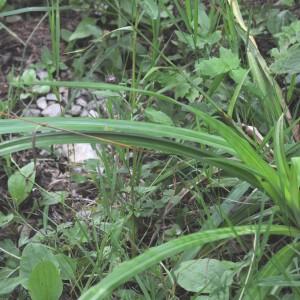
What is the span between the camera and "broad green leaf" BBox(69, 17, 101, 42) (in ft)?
6.27

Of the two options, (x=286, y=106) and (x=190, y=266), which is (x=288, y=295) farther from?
(x=286, y=106)

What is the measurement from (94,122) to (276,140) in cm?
33

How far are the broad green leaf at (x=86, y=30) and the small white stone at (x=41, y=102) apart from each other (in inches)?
8.3

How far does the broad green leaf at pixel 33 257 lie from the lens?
1.26m

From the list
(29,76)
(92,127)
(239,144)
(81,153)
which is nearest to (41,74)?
(29,76)

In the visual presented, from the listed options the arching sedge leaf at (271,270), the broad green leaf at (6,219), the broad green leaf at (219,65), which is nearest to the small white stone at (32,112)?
the broad green leaf at (6,219)

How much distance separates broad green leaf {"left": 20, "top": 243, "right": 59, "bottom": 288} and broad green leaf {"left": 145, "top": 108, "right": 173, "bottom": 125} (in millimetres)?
386

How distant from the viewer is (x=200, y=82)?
1.60 metres

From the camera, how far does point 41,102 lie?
6.04 feet

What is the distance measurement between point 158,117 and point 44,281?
18.2 inches

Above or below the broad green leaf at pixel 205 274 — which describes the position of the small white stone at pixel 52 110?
above

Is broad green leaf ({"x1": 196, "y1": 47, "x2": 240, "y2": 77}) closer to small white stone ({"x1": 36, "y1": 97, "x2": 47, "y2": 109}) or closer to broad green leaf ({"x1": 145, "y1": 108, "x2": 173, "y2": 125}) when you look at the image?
broad green leaf ({"x1": 145, "y1": 108, "x2": 173, "y2": 125})

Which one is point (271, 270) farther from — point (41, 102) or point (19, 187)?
point (41, 102)

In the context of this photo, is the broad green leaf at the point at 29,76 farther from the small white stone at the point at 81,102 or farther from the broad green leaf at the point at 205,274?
the broad green leaf at the point at 205,274
